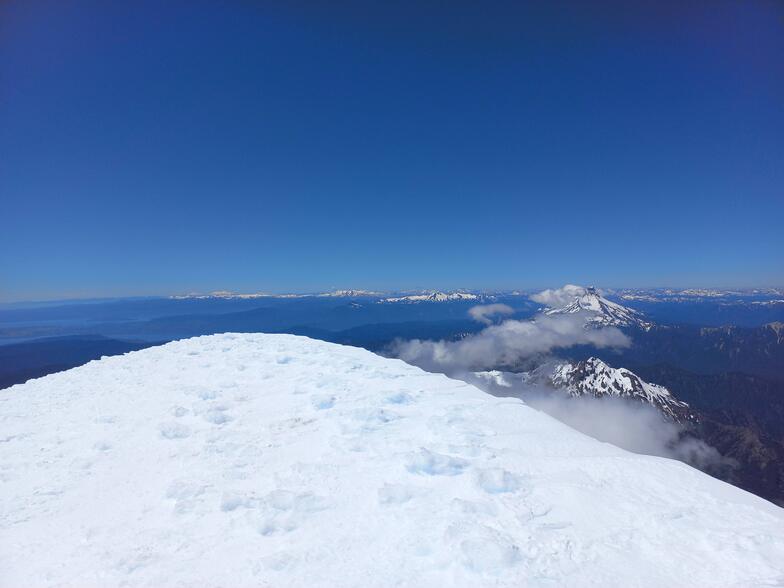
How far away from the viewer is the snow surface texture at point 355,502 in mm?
4211

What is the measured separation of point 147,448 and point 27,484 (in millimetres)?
1910

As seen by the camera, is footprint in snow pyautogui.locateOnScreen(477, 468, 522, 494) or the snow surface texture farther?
footprint in snow pyautogui.locateOnScreen(477, 468, 522, 494)

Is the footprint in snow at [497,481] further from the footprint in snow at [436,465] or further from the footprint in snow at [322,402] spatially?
the footprint in snow at [322,402]

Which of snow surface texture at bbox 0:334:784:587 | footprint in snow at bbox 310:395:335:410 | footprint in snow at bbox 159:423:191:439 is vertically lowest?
snow surface texture at bbox 0:334:784:587

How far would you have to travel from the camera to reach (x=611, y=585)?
3816mm

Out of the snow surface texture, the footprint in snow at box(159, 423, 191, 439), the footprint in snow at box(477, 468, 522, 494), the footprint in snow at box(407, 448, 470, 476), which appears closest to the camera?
the snow surface texture

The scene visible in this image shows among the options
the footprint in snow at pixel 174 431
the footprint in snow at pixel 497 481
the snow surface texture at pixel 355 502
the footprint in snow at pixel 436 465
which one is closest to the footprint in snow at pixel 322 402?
the snow surface texture at pixel 355 502

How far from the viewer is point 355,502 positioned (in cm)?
542

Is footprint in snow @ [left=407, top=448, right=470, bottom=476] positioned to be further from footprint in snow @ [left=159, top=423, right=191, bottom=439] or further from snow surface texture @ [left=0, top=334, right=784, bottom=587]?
footprint in snow @ [left=159, top=423, right=191, bottom=439]

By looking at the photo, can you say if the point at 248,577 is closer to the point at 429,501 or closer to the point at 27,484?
the point at 429,501

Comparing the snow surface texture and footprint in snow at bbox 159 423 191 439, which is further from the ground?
footprint in snow at bbox 159 423 191 439

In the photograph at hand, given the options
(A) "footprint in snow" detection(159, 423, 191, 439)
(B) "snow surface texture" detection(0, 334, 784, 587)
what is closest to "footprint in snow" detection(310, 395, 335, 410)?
(B) "snow surface texture" detection(0, 334, 784, 587)

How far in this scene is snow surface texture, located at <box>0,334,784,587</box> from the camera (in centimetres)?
421

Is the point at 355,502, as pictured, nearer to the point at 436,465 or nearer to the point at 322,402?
the point at 436,465
